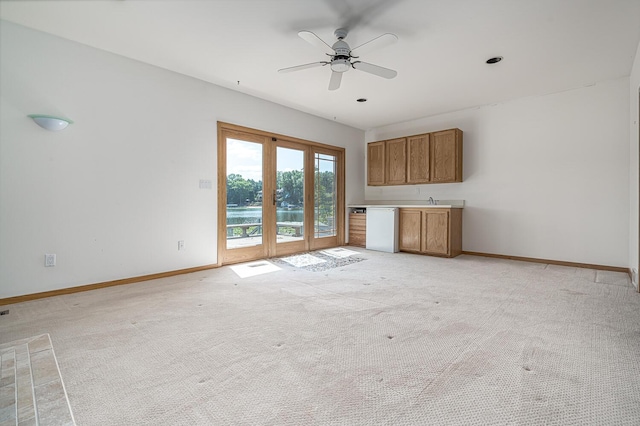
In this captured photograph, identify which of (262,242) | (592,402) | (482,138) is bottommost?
(592,402)

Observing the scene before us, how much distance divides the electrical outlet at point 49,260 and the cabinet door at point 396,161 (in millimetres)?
5330

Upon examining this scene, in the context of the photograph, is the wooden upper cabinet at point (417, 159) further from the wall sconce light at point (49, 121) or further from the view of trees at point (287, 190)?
the wall sconce light at point (49, 121)

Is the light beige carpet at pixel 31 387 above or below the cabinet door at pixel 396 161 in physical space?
below

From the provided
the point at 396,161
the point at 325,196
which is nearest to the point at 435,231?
the point at 396,161

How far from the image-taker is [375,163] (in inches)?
252

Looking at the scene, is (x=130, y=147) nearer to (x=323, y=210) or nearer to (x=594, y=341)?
(x=323, y=210)

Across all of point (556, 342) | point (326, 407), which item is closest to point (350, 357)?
point (326, 407)

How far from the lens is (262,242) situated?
4984 mm

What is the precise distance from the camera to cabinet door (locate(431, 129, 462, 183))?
5.24 meters

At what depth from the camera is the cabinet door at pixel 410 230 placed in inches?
215

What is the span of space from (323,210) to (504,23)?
4.12m

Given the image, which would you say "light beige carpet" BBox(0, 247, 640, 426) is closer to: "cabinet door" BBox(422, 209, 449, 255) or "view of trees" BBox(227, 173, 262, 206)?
"view of trees" BBox(227, 173, 262, 206)

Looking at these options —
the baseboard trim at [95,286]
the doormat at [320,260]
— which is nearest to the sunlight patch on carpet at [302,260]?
the doormat at [320,260]

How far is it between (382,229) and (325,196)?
134 centimetres
